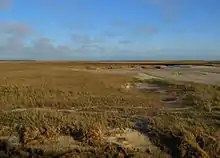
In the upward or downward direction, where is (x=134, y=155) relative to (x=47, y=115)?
downward

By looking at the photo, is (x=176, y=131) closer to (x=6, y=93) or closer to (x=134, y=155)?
(x=134, y=155)

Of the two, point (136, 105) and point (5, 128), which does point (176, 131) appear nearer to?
point (136, 105)

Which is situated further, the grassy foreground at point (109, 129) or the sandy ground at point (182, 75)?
the sandy ground at point (182, 75)

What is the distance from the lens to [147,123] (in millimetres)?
17531

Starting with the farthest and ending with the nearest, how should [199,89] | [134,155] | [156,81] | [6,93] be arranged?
[156,81] → [199,89] → [6,93] → [134,155]

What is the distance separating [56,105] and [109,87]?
7.44 m

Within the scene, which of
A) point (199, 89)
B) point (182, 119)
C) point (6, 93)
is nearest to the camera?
point (182, 119)

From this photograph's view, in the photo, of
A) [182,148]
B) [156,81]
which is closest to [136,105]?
[182,148]

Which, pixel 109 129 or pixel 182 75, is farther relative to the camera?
pixel 182 75

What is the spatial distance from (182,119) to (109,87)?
11.4 metres

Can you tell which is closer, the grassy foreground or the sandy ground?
the grassy foreground

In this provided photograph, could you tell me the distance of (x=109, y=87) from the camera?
2886 centimetres

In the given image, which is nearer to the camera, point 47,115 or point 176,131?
point 176,131

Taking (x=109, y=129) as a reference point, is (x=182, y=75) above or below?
below
